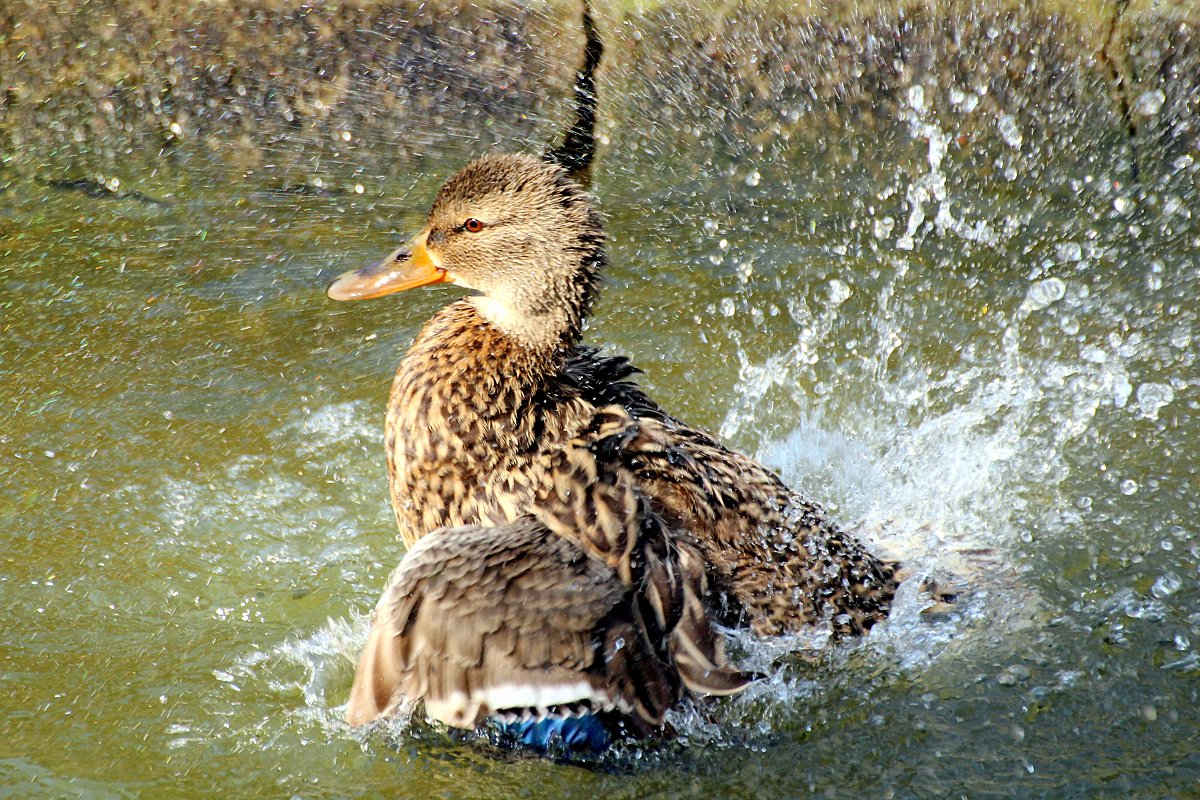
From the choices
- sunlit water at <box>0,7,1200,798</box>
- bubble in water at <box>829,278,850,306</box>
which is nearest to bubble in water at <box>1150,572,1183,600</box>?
sunlit water at <box>0,7,1200,798</box>

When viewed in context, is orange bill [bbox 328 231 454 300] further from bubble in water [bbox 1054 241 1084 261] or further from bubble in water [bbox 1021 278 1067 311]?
bubble in water [bbox 1054 241 1084 261]

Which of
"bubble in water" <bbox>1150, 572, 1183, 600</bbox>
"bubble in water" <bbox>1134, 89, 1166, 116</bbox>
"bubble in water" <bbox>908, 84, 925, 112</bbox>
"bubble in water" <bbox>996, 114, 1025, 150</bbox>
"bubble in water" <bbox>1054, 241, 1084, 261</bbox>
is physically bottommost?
"bubble in water" <bbox>1150, 572, 1183, 600</bbox>

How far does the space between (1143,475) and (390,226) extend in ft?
9.75

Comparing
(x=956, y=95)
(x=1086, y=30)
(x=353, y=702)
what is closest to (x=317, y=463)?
(x=353, y=702)

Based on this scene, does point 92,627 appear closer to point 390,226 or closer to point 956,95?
point 390,226

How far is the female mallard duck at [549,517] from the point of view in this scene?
267cm

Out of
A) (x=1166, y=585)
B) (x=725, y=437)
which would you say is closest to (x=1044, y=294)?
(x=725, y=437)

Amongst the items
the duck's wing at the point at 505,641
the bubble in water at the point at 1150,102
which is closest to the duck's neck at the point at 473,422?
the duck's wing at the point at 505,641

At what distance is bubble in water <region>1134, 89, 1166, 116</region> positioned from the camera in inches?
199

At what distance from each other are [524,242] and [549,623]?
39.8 inches

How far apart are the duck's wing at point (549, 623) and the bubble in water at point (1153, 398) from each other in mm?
2065

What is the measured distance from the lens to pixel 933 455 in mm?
3943

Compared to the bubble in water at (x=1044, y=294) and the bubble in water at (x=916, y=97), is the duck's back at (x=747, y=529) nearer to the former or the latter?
the bubble in water at (x=1044, y=294)

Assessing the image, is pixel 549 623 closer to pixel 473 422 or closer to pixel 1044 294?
pixel 473 422
